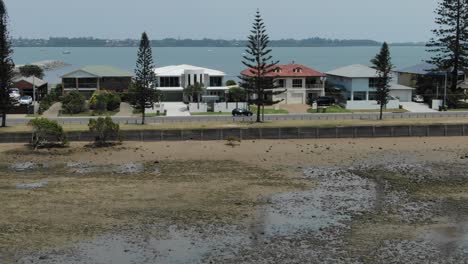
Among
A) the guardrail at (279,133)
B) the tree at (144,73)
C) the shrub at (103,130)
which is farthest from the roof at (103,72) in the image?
the shrub at (103,130)

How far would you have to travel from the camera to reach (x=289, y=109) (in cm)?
5759

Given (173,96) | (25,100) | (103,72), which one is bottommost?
(25,100)

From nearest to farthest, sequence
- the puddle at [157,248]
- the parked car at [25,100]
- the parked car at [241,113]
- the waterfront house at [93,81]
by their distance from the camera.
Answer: the puddle at [157,248] → the parked car at [241,113] → the parked car at [25,100] → the waterfront house at [93,81]

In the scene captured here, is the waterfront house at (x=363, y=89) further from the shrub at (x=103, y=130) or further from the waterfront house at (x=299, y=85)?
the shrub at (x=103, y=130)

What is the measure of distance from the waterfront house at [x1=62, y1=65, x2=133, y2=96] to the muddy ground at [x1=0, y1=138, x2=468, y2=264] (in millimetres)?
29710

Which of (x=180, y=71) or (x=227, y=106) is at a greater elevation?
(x=180, y=71)

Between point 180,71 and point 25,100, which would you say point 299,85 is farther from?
point 25,100

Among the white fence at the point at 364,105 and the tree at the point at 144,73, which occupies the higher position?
the tree at the point at 144,73

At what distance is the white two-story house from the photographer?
64438 millimetres

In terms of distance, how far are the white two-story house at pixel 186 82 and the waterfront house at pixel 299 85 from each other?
424 cm

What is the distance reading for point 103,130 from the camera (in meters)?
35.7

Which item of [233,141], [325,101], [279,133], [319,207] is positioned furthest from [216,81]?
[319,207]

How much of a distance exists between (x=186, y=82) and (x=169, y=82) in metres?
2.36

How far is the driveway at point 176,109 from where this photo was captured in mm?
54000
